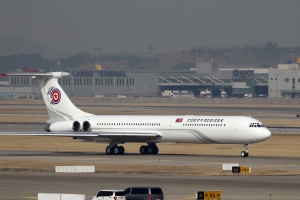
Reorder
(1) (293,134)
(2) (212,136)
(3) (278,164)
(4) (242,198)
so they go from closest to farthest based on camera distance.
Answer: (4) (242,198), (3) (278,164), (2) (212,136), (1) (293,134)

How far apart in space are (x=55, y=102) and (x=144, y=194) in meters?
39.0

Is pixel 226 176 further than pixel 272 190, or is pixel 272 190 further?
pixel 226 176

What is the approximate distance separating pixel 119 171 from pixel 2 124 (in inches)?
2369

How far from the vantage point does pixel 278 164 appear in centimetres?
5688

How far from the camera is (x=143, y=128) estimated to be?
6875cm

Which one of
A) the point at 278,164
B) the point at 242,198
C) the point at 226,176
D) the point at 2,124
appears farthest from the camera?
the point at 2,124

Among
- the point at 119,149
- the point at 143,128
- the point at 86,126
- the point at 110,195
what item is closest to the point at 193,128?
the point at 143,128

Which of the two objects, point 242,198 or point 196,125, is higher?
point 196,125

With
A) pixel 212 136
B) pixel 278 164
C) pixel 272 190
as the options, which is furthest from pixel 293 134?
pixel 272 190

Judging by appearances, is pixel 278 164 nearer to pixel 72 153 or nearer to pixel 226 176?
pixel 226 176

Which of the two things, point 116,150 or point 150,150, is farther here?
point 150,150

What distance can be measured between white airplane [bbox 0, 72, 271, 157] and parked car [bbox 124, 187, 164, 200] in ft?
101

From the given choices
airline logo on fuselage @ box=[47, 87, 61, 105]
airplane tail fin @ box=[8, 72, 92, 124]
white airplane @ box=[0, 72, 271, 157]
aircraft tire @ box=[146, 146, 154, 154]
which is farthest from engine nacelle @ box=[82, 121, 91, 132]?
aircraft tire @ box=[146, 146, 154, 154]

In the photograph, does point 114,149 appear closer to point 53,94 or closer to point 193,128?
point 193,128
